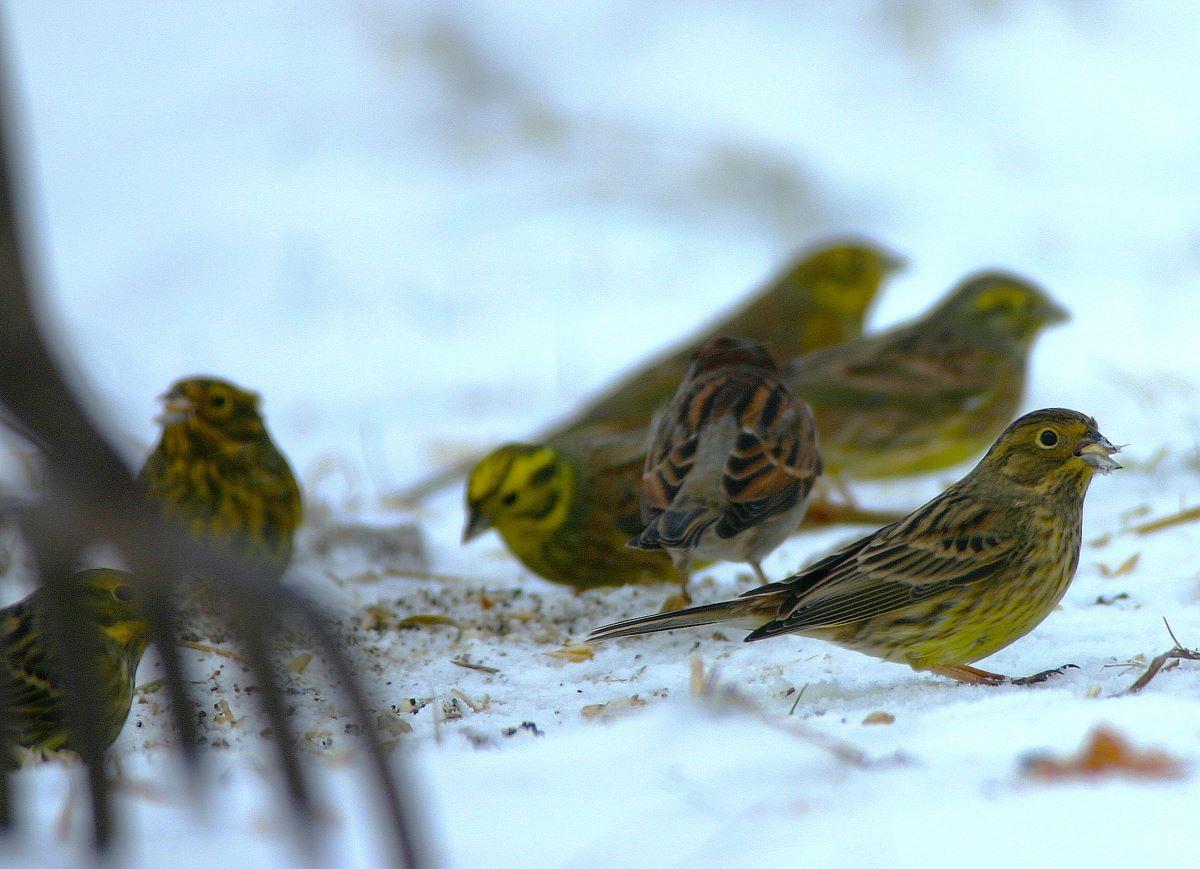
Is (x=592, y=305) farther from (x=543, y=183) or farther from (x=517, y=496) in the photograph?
(x=517, y=496)

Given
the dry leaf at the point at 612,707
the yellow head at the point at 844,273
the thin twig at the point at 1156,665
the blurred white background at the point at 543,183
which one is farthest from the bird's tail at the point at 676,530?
the yellow head at the point at 844,273

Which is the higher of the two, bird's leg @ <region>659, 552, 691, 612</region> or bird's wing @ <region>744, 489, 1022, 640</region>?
bird's leg @ <region>659, 552, 691, 612</region>

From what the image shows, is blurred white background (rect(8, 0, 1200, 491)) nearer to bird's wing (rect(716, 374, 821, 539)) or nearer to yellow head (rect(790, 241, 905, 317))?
yellow head (rect(790, 241, 905, 317))

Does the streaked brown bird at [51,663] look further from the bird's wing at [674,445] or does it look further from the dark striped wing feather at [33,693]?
the bird's wing at [674,445]

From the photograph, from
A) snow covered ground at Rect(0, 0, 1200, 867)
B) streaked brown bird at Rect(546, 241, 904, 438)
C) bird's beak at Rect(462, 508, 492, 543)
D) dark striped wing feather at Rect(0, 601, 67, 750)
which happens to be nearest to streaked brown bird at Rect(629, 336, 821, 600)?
snow covered ground at Rect(0, 0, 1200, 867)

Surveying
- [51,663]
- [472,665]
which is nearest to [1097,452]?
[472,665]
